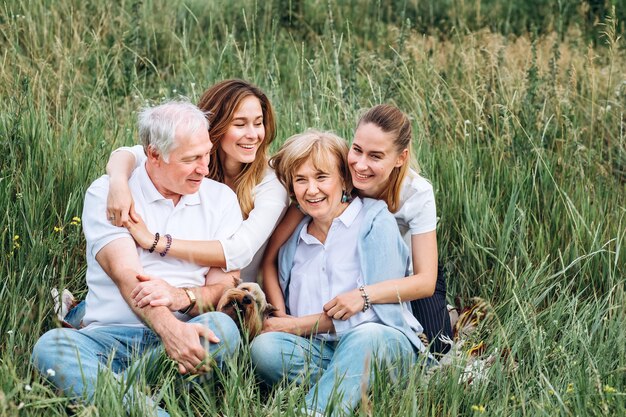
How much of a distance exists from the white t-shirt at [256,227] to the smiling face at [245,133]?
0.16 meters

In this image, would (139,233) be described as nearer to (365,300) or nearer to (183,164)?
(183,164)

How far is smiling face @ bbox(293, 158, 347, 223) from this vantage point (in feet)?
12.3

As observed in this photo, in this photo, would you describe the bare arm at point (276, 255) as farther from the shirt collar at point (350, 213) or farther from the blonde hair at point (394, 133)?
the blonde hair at point (394, 133)

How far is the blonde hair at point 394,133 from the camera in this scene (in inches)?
151

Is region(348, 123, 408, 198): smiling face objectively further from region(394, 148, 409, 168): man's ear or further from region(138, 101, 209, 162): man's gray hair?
region(138, 101, 209, 162): man's gray hair

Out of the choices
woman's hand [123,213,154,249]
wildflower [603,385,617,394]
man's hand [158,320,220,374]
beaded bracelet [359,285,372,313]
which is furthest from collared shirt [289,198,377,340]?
wildflower [603,385,617,394]

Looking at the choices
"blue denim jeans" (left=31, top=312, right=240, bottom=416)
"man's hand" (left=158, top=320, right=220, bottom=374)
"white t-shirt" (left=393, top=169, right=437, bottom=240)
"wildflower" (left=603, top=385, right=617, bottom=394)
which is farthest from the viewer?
"white t-shirt" (left=393, top=169, right=437, bottom=240)

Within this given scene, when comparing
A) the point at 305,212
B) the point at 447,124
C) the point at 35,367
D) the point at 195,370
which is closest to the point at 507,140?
the point at 447,124

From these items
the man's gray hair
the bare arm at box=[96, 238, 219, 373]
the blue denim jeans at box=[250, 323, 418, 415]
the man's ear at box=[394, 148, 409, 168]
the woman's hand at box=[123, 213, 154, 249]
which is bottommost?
the blue denim jeans at box=[250, 323, 418, 415]

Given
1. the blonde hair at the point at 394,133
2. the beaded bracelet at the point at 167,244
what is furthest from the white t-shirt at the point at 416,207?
the beaded bracelet at the point at 167,244

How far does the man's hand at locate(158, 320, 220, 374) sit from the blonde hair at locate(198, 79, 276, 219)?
788 millimetres

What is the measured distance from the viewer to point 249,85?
13.2 ft

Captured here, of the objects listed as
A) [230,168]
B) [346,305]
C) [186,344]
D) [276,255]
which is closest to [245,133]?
[230,168]

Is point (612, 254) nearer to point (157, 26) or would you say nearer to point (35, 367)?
point (35, 367)
